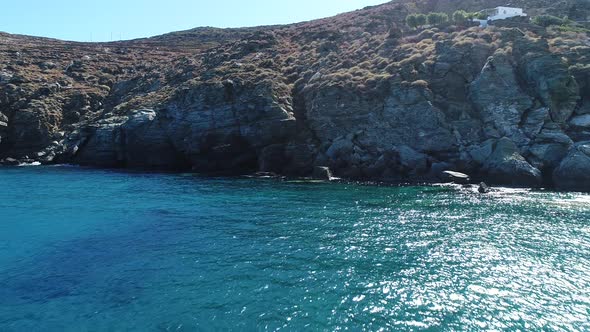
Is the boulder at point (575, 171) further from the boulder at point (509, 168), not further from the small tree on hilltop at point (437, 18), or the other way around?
the small tree on hilltop at point (437, 18)

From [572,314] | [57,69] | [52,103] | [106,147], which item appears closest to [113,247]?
[572,314]

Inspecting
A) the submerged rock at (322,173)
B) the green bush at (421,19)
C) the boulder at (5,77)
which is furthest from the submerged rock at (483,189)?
the boulder at (5,77)

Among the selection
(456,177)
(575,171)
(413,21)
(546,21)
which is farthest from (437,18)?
(575,171)

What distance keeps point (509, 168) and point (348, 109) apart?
87.0 ft

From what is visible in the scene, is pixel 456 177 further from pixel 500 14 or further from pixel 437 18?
pixel 500 14

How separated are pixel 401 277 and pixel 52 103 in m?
99.2

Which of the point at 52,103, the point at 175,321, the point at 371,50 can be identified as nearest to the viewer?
the point at 175,321

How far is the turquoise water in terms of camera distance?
18766mm

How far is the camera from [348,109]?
6800 cm

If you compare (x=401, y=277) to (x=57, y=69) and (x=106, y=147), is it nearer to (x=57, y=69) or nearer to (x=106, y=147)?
(x=106, y=147)

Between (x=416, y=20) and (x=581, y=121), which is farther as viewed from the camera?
(x=416, y=20)

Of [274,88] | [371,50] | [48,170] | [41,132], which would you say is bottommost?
[48,170]

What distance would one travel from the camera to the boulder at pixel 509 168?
2008 inches

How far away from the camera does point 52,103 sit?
96125mm
